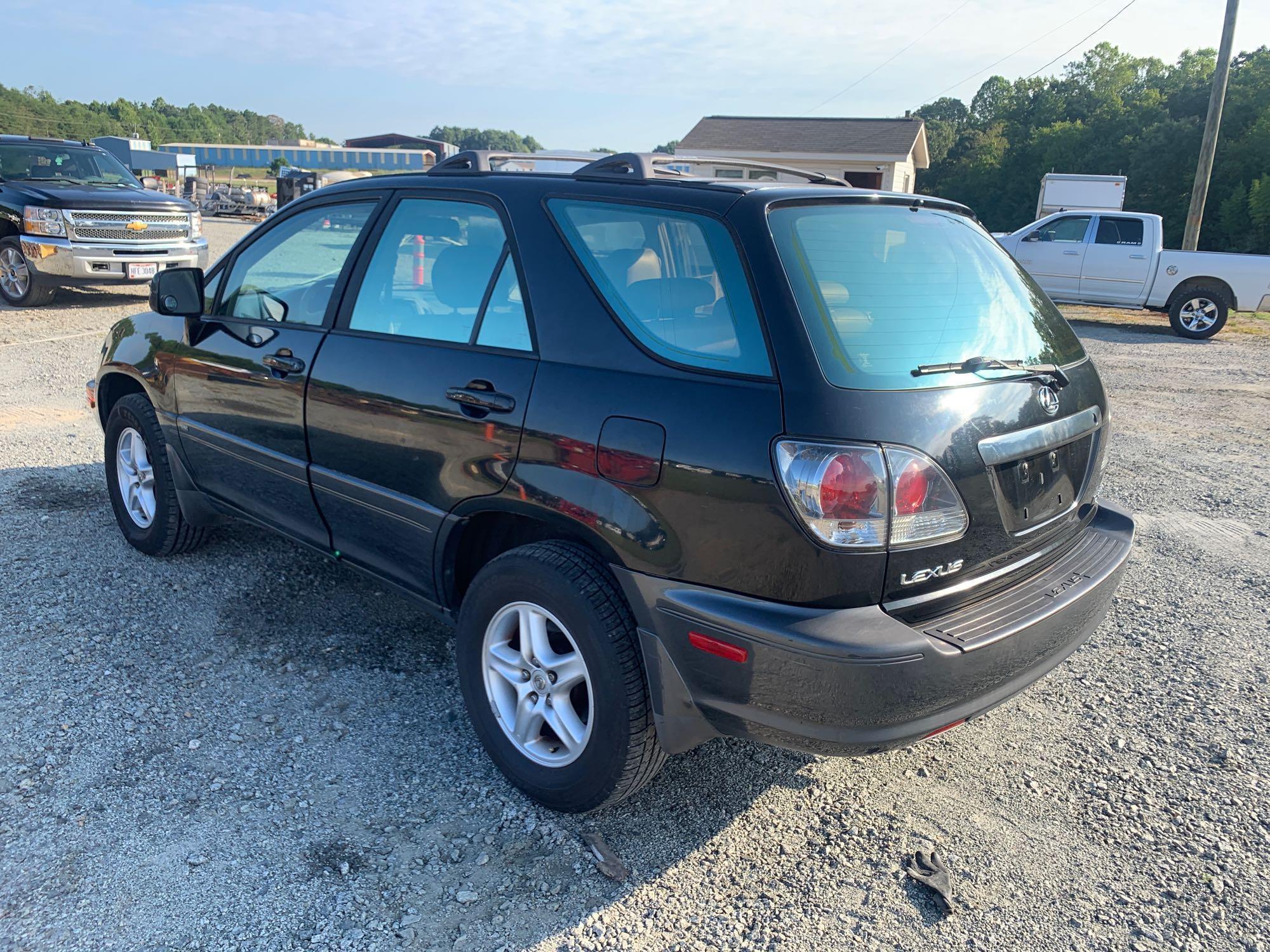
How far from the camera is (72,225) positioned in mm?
11406

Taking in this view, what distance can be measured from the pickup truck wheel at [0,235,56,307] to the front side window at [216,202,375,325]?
9.98 meters

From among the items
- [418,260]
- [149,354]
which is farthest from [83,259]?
[418,260]

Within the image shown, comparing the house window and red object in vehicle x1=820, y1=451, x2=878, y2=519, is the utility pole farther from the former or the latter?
red object in vehicle x1=820, y1=451, x2=878, y2=519

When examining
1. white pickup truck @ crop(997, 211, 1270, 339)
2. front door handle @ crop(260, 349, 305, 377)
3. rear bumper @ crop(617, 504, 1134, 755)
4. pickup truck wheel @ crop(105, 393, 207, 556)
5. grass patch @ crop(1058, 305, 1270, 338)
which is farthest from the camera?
grass patch @ crop(1058, 305, 1270, 338)

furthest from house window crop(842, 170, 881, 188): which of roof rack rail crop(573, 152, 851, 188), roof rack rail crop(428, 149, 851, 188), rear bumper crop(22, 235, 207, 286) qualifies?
roof rack rail crop(573, 152, 851, 188)

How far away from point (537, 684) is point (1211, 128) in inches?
896

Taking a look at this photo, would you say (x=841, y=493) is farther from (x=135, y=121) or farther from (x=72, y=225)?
(x=135, y=121)

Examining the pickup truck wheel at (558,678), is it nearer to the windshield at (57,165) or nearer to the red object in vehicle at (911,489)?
the red object in vehicle at (911,489)

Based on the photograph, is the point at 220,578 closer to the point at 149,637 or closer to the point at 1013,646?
the point at 149,637

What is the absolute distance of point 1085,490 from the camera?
2953mm

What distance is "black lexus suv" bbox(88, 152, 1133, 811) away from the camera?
7.32ft

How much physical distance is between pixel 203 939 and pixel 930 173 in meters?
54.7

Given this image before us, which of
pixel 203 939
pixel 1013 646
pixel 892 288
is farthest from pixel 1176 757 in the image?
pixel 203 939

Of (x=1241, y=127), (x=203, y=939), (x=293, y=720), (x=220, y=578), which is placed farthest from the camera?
(x=1241, y=127)
